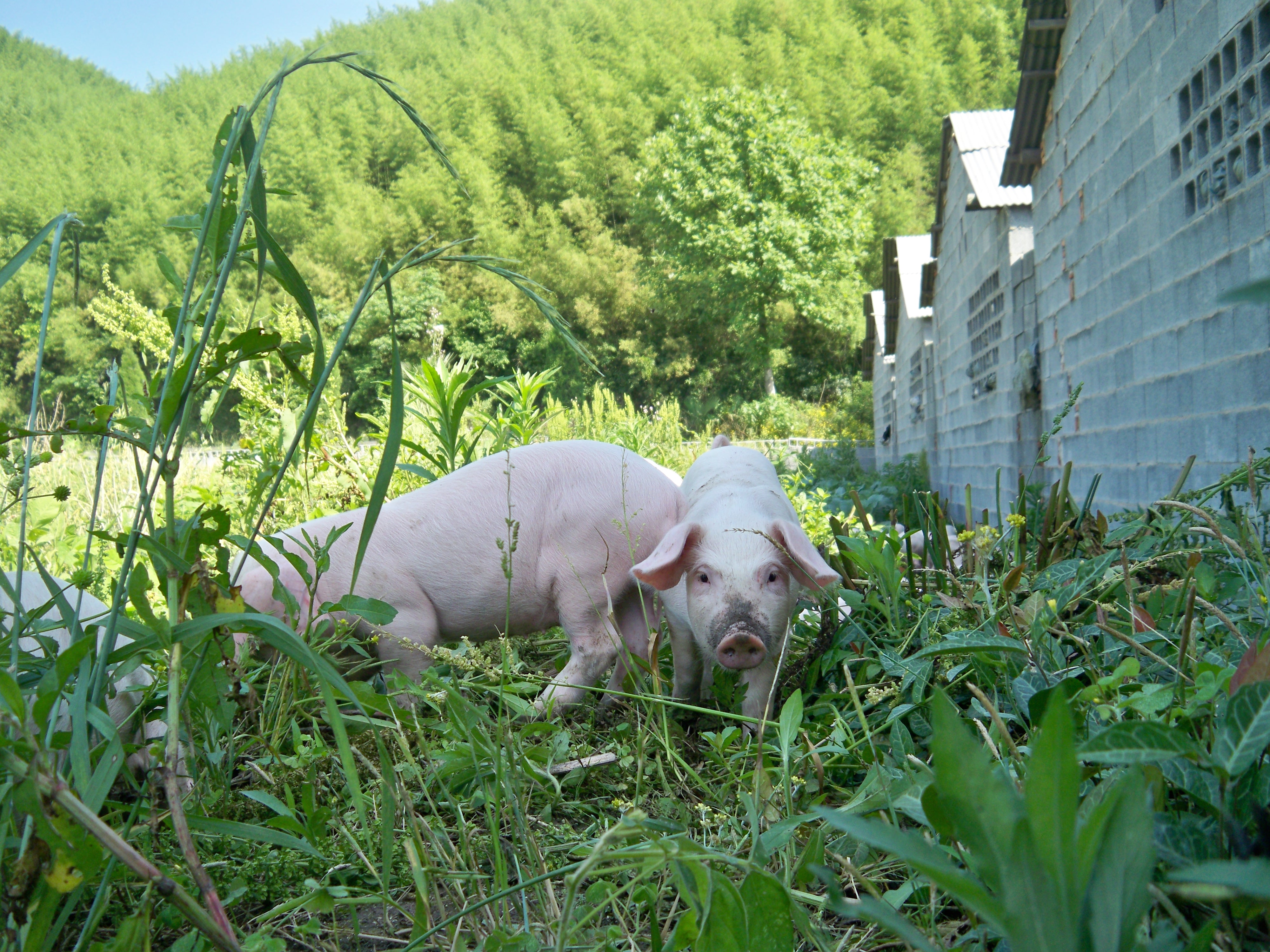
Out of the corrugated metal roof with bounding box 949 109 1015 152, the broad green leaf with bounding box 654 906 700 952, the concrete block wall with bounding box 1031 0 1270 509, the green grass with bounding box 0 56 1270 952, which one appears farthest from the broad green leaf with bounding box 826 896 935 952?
the corrugated metal roof with bounding box 949 109 1015 152

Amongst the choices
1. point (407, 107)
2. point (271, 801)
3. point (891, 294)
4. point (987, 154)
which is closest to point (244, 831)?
point (271, 801)

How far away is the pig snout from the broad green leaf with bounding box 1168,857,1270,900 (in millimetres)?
1479

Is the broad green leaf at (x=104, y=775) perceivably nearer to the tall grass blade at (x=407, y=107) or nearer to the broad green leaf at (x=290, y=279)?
the broad green leaf at (x=290, y=279)

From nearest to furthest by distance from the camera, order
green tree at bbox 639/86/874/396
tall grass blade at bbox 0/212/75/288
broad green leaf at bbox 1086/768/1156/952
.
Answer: broad green leaf at bbox 1086/768/1156/952, tall grass blade at bbox 0/212/75/288, green tree at bbox 639/86/874/396

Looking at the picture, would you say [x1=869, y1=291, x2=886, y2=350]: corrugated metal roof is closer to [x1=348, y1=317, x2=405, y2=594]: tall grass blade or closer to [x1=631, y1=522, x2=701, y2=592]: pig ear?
[x1=631, y1=522, x2=701, y2=592]: pig ear

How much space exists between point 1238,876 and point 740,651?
1532 mm

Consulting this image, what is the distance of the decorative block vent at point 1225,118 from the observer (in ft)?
9.87

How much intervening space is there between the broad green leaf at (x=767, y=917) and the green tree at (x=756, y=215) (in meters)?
34.0

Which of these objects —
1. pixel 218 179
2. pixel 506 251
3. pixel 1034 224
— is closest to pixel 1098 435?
pixel 1034 224

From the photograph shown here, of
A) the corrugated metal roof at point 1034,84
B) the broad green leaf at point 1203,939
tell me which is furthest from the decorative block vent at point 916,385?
the broad green leaf at point 1203,939

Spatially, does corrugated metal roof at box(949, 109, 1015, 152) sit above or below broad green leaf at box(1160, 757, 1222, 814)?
above

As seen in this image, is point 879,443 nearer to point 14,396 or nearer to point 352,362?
point 352,362

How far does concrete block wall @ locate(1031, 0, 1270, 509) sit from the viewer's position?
3271 mm

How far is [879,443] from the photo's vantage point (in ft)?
63.2
